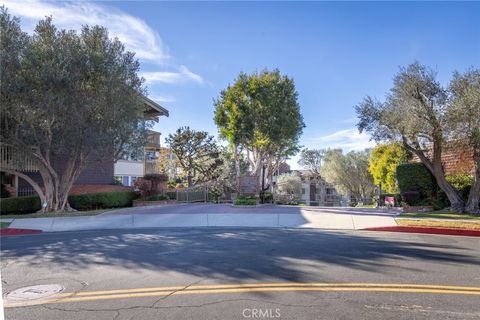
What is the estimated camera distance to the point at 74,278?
6.82 m

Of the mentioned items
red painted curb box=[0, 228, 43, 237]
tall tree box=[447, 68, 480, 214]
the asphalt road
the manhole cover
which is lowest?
red painted curb box=[0, 228, 43, 237]

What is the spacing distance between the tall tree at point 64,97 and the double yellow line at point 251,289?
42.6ft

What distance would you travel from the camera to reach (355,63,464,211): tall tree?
54.2 ft

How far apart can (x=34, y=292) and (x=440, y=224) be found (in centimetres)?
1221

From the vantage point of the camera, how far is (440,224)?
43.1ft

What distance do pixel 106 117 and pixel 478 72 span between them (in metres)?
16.6

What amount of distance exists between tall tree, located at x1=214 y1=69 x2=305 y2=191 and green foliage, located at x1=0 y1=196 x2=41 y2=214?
13.1m

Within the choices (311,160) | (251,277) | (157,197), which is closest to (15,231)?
(157,197)

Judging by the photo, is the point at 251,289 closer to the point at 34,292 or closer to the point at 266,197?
the point at 34,292

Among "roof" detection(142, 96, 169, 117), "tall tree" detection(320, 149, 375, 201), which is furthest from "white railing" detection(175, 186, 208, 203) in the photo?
"tall tree" detection(320, 149, 375, 201)

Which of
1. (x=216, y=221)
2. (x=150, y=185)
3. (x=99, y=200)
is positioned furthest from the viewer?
(x=150, y=185)

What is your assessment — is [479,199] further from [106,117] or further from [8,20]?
[8,20]

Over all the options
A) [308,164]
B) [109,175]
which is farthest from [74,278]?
[308,164]

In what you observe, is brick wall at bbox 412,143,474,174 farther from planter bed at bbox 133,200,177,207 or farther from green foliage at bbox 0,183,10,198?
green foliage at bbox 0,183,10,198
